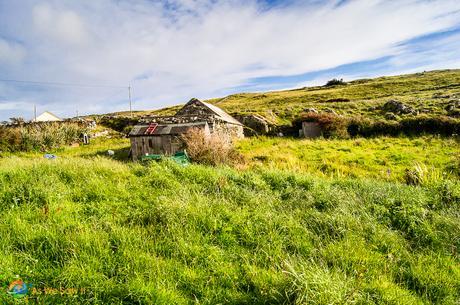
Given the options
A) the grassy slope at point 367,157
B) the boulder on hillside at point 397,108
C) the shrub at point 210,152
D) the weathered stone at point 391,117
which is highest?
the boulder on hillside at point 397,108

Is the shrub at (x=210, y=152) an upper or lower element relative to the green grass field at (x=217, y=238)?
upper

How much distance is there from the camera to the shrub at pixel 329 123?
72.4ft

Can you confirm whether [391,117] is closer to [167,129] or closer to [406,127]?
[406,127]

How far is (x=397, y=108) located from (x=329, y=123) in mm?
9325

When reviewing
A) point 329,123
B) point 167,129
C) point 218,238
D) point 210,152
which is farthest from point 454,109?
point 218,238

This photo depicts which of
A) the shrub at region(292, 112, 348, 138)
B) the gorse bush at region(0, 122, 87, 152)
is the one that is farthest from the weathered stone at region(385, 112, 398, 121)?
the gorse bush at region(0, 122, 87, 152)

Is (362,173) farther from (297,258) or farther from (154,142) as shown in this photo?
(154,142)

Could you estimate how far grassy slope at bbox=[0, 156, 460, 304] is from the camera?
309 cm

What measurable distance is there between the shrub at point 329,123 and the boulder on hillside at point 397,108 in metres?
7.09

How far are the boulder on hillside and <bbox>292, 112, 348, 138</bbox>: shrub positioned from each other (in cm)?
709

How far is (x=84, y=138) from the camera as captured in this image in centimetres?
2469

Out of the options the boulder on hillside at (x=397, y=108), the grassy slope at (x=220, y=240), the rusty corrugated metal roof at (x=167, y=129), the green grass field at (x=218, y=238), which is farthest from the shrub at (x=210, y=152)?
the boulder on hillside at (x=397, y=108)

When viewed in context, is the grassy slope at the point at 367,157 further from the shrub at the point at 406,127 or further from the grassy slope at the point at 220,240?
the grassy slope at the point at 220,240

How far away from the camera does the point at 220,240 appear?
4.23 meters
